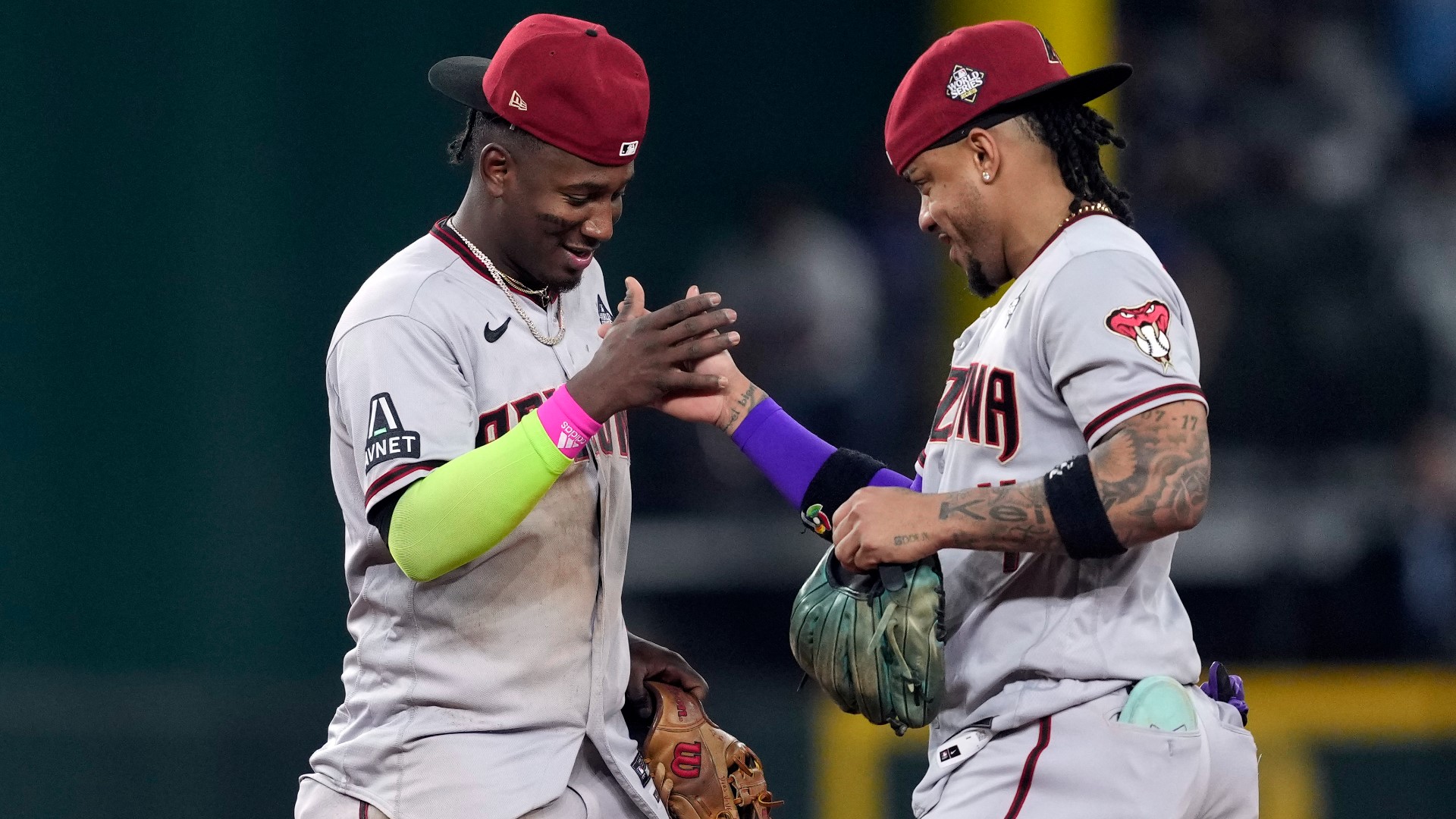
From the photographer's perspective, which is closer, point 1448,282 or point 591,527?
point 591,527

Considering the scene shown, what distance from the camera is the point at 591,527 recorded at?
10.2ft

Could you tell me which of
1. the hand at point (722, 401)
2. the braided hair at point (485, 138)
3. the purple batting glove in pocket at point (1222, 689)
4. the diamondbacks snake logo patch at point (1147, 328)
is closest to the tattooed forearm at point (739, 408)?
the hand at point (722, 401)

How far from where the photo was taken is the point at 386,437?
9.15 feet

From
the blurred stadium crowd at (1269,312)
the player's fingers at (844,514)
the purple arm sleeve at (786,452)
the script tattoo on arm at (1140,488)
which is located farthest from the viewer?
the blurred stadium crowd at (1269,312)

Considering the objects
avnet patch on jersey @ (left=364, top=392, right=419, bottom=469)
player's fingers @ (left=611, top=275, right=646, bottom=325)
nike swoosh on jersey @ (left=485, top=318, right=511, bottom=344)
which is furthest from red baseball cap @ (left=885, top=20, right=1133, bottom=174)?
avnet patch on jersey @ (left=364, top=392, right=419, bottom=469)

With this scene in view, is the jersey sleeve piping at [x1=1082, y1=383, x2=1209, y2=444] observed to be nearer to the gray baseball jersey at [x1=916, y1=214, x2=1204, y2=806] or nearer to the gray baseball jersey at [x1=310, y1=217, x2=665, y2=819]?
the gray baseball jersey at [x1=916, y1=214, x2=1204, y2=806]

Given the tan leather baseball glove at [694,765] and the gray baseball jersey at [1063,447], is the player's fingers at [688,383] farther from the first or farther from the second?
the tan leather baseball glove at [694,765]

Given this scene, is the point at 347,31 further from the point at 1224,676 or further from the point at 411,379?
the point at 1224,676

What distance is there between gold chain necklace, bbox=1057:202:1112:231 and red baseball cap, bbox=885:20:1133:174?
0.21m

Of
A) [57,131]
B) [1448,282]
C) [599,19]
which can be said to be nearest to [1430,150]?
[1448,282]

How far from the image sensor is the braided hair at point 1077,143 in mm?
3033

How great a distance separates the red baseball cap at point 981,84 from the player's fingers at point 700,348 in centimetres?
48

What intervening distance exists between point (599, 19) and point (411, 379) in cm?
718

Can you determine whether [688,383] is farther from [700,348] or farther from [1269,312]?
[1269,312]
